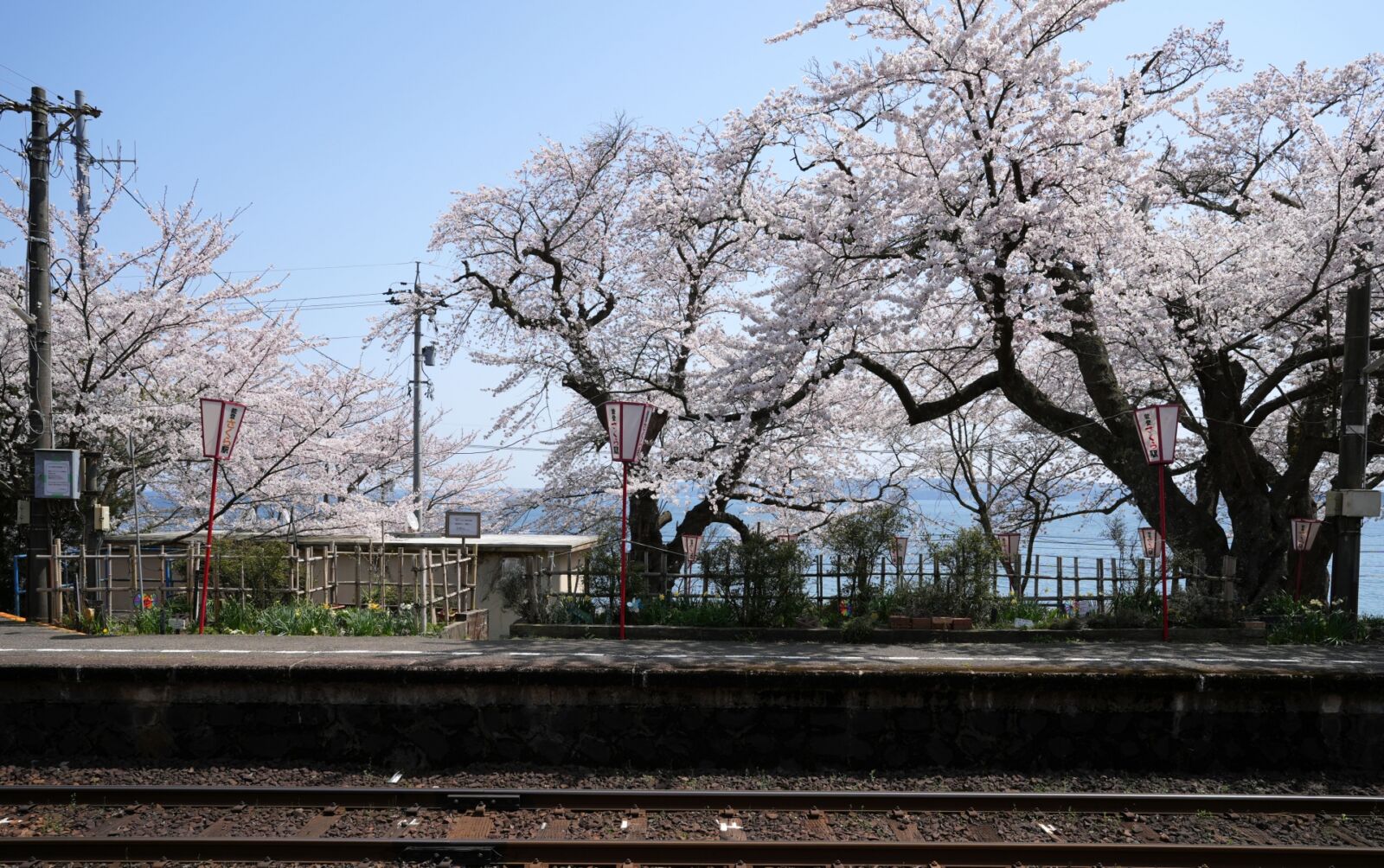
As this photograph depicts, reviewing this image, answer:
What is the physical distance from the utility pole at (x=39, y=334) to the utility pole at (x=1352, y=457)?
16574 mm

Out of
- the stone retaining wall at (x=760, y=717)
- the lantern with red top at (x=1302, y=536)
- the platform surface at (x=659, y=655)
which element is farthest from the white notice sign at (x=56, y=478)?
the lantern with red top at (x=1302, y=536)

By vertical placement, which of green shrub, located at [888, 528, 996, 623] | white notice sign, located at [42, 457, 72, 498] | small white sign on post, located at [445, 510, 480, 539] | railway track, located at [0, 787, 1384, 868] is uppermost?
white notice sign, located at [42, 457, 72, 498]

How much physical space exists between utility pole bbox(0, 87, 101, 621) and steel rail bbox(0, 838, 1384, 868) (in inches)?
304

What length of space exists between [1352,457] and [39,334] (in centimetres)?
1741

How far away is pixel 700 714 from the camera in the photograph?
8.16m

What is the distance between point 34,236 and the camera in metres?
12.8

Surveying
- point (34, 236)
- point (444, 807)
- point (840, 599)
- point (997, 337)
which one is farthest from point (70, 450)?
point (997, 337)

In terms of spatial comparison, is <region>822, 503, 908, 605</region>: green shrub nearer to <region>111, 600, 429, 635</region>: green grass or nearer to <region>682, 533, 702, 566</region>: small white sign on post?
<region>682, 533, 702, 566</region>: small white sign on post

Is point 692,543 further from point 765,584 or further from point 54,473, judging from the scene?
point 54,473

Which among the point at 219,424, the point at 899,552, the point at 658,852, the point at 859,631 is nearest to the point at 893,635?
the point at 859,631

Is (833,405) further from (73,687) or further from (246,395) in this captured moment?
(73,687)

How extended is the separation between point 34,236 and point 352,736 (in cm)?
910

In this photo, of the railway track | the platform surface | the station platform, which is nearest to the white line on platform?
the platform surface

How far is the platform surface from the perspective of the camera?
8.30 m
